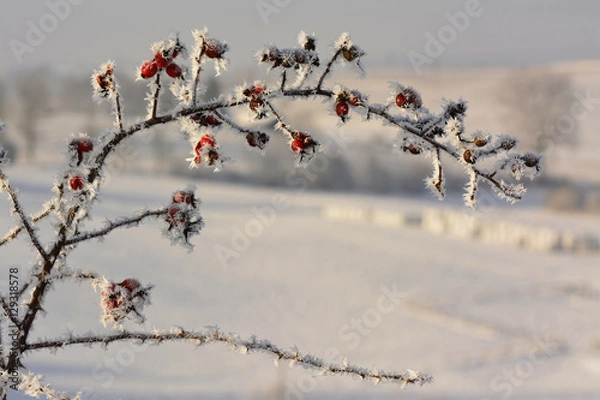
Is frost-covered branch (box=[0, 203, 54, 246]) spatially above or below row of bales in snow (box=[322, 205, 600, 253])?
below

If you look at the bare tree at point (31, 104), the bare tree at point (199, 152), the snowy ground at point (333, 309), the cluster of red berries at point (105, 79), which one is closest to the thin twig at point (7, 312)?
the bare tree at point (199, 152)

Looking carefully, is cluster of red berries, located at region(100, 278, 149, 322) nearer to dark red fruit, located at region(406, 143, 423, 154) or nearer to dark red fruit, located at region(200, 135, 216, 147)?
dark red fruit, located at region(200, 135, 216, 147)

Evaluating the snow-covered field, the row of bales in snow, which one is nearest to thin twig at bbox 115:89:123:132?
the snow-covered field

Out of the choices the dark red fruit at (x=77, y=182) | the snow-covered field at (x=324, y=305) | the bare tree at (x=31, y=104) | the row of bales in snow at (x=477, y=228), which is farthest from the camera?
the bare tree at (x=31, y=104)

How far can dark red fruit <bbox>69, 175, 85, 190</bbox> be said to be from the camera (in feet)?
3.42

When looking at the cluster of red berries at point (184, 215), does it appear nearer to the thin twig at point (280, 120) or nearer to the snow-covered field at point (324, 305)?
the thin twig at point (280, 120)

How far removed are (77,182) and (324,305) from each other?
57.1 ft

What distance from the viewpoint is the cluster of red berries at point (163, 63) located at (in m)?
1.09

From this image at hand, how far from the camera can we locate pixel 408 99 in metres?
1.10

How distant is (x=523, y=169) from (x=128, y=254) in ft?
61.1

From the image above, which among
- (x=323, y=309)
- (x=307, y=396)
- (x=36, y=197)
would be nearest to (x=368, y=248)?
(x=323, y=309)

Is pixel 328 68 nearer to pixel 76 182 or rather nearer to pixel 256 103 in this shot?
pixel 256 103

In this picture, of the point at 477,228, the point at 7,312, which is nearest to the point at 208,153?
the point at 7,312

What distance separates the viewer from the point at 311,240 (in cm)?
2391
